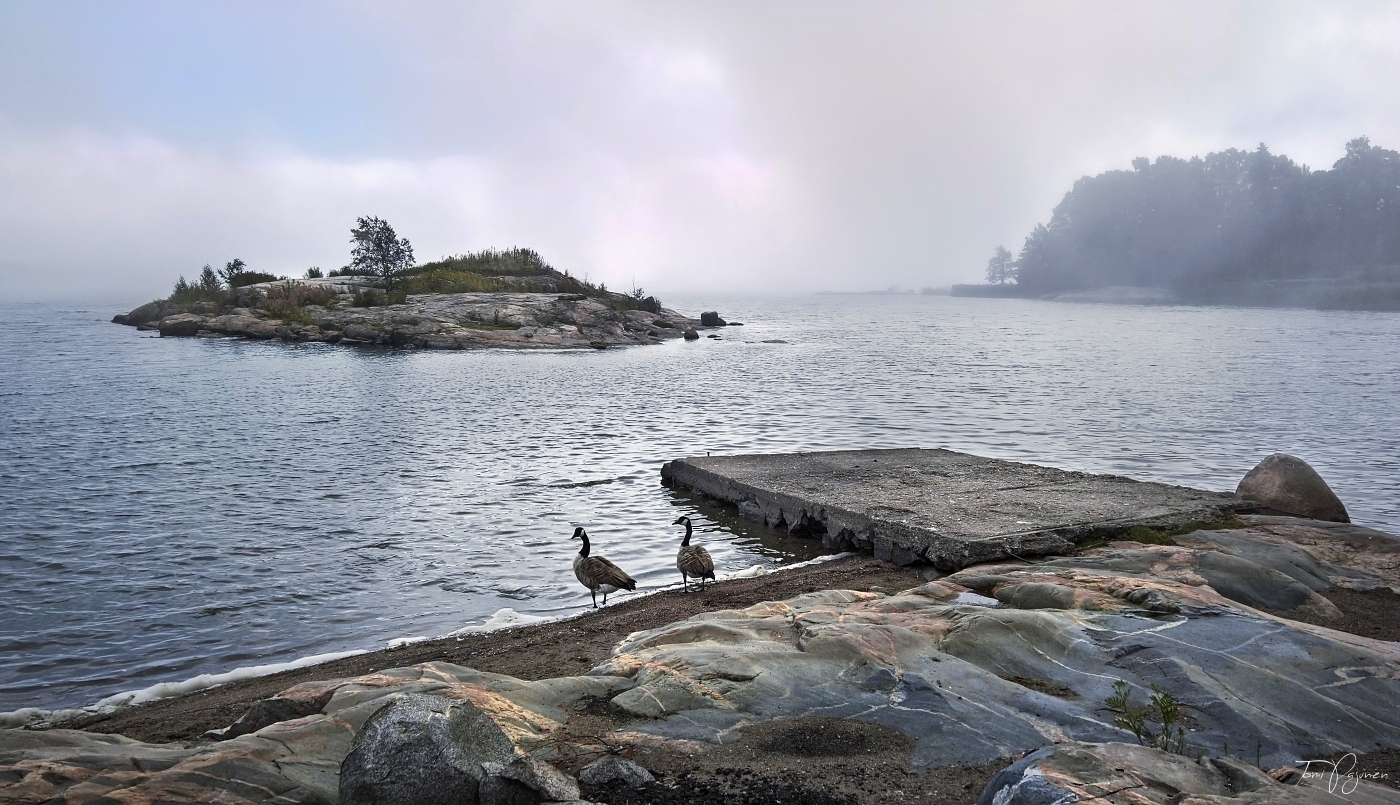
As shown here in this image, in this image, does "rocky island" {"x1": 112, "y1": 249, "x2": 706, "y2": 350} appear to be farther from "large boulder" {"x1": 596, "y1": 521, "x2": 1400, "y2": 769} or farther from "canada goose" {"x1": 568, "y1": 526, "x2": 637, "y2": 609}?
"large boulder" {"x1": 596, "y1": 521, "x2": 1400, "y2": 769}

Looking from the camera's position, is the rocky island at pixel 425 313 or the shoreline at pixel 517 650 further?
the rocky island at pixel 425 313

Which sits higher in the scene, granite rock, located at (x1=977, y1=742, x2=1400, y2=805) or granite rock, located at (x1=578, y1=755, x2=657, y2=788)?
granite rock, located at (x1=977, y1=742, x2=1400, y2=805)

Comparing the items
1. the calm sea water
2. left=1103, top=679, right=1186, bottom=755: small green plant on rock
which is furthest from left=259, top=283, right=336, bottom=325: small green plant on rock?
left=1103, top=679, right=1186, bottom=755: small green plant on rock

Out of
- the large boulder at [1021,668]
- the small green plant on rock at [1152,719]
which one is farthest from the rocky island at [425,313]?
the small green plant on rock at [1152,719]

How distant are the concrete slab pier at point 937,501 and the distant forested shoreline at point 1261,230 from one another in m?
141

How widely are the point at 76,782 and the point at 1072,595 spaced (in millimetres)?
7831

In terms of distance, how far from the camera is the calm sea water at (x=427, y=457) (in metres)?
10.1

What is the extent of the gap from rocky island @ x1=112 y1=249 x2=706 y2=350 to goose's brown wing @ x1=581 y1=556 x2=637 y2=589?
142 ft

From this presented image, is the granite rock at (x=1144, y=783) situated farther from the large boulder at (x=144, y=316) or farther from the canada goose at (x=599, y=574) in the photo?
the large boulder at (x=144, y=316)

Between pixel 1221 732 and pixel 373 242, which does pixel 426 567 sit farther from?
pixel 373 242

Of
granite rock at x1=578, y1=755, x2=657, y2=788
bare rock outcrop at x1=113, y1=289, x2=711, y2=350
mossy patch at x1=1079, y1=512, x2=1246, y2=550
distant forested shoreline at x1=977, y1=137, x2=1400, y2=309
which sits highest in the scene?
distant forested shoreline at x1=977, y1=137, x2=1400, y2=309

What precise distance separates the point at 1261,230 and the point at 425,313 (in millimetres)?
162176

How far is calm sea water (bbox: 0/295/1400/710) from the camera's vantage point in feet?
33.3

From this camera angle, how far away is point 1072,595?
Result: 816 cm
